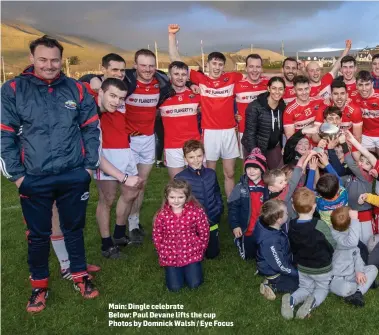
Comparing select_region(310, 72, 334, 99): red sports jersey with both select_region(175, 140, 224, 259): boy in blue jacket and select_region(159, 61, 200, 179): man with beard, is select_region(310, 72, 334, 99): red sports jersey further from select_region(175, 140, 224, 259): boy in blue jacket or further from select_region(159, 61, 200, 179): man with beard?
select_region(175, 140, 224, 259): boy in blue jacket

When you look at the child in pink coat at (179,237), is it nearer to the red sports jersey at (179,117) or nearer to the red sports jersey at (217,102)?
the red sports jersey at (179,117)

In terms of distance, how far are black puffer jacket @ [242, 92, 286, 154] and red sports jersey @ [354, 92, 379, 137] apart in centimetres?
161

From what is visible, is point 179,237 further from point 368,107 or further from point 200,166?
point 368,107

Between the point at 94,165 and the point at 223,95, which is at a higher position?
the point at 223,95

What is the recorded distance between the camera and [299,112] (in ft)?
19.8

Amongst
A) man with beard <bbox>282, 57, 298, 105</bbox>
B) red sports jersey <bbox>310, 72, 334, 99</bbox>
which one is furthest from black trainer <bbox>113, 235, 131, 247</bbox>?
red sports jersey <bbox>310, 72, 334, 99</bbox>

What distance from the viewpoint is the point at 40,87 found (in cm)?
385

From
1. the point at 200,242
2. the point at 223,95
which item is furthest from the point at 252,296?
the point at 223,95

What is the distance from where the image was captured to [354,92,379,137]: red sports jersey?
6.57 metres

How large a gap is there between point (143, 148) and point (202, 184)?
48.0 inches

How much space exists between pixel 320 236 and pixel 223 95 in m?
3.27

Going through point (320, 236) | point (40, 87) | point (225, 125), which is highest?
point (40, 87)

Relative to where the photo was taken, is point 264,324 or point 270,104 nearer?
point 264,324

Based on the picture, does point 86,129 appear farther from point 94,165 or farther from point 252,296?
point 252,296
